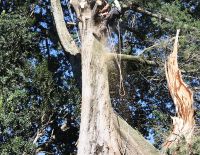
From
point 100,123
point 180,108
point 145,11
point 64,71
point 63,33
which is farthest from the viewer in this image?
point 64,71

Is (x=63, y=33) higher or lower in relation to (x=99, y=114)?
higher

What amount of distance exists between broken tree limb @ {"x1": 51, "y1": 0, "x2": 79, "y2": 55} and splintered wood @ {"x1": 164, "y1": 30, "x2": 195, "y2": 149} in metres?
1.84

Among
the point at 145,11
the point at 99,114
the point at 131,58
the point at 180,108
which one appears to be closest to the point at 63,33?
the point at 131,58

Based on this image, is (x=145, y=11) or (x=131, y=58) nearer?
(x=131, y=58)

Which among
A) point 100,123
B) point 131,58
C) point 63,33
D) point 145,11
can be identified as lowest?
point 100,123

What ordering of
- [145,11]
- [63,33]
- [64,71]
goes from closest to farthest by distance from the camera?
[63,33] → [145,11] → [64,71]

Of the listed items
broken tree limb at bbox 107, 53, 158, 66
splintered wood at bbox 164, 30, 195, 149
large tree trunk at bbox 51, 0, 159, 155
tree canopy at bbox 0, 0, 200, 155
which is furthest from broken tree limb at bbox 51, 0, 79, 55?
splintered wood at bbox 164, 30, 195, 149

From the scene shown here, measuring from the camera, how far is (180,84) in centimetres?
656

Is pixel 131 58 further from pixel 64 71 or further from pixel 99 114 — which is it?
pixel 64 71

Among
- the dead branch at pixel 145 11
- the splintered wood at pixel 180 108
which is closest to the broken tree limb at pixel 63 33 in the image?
the dead branch at pixel 145 11

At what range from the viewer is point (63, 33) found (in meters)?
8.25

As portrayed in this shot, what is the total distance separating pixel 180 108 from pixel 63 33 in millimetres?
2724

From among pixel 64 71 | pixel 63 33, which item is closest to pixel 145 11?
pixel 63 33

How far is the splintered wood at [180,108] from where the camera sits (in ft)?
20.8
